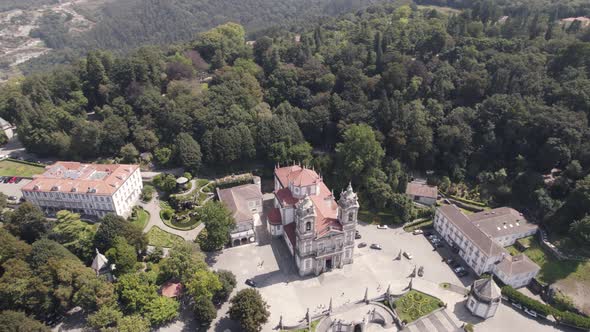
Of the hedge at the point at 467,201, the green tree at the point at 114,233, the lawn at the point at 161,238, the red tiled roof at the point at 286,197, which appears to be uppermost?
the red tiled roof at the point at 286,197

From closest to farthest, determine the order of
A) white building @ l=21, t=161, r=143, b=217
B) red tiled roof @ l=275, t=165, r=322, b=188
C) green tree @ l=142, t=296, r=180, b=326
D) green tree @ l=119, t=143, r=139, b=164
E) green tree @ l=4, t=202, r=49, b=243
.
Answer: green tree @ l=142, t=296, r=180, b=326, green tree @ l=4, t=202, r=49, b=243, red tiled roof @ l=275, t=165, r=322, b=188, white building @ l=21, t=161, r=143, b=217, green tree @ l=119, t=143, r=139, b=164

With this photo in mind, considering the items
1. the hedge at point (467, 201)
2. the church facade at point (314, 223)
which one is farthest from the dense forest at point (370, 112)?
the church facade at point (314, 223)

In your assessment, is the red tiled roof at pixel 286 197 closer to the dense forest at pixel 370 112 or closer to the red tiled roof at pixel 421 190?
the dense forest at pixel 370 112

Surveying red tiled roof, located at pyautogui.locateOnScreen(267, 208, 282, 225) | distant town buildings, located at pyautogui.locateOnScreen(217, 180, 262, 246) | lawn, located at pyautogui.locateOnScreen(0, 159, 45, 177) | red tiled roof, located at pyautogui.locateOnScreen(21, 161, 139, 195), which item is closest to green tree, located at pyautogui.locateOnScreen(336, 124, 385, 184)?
red tiled roof, located at pyautogui.locateOnScreen(267, 208, 282, 225)

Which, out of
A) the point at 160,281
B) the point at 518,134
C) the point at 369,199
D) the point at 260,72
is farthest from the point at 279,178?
the point at 518,134

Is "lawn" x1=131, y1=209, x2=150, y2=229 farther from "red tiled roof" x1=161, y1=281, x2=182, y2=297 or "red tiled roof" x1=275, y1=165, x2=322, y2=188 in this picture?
"red tiled roof" x1=275, y1=165, x2=322, y2=188

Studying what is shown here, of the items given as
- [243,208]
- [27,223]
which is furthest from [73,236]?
[243,208]

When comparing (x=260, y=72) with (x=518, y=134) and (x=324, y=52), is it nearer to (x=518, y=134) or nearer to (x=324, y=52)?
(x=324, y=52)
